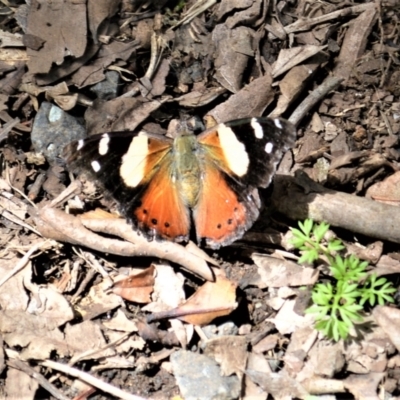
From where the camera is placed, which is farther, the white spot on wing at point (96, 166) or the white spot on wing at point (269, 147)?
the white spot on wing at point (96, 166)

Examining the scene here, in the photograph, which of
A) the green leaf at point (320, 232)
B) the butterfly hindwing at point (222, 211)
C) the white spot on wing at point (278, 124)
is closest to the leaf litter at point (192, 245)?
the butterfly hindwing at point (222, 211)

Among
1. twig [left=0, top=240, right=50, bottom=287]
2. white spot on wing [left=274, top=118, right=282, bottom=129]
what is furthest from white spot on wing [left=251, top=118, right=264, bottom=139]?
twig [left=0, top=240, right=50, bottom=287]

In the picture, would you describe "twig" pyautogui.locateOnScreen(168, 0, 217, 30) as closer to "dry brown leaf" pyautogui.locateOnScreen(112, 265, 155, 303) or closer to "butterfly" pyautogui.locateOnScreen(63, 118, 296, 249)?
"butterfly" pyautogui.locateOnScreen(63, 118, 296, 249)

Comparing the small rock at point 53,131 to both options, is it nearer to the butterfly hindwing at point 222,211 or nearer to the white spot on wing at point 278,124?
the butterfly hindwing at point 222,211

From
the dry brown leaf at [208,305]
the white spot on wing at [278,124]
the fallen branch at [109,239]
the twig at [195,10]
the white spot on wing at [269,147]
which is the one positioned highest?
the twig at [195,10]

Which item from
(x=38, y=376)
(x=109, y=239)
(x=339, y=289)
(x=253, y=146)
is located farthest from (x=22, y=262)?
(x=339, y=289)

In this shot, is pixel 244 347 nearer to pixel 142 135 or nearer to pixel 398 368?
pixel 398 368

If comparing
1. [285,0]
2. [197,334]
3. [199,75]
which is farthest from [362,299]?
[285,0]
